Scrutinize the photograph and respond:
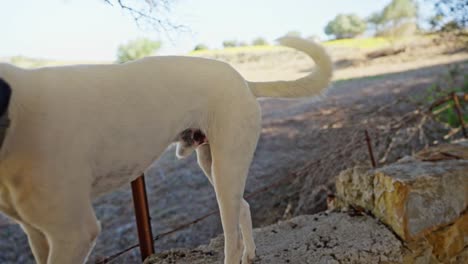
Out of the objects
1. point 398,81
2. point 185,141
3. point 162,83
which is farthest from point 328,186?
point 398,81

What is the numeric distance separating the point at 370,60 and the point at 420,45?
4.97 ft

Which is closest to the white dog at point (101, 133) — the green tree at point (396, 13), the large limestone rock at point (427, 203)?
the large limestone rock at point (427, 203)

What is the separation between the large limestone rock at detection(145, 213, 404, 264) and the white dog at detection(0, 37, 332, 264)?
457 millimetres

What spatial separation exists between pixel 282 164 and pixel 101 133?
164 inches

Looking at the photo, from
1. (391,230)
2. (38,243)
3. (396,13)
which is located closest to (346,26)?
(396,13)

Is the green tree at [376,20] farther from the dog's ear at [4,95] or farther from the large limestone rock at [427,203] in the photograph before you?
the dog's ear at [4,95]

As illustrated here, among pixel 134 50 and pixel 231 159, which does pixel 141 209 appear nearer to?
pixel 231 159

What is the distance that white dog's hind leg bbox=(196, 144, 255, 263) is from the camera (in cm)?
192

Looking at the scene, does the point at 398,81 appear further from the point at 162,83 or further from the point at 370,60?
the point at 162,83

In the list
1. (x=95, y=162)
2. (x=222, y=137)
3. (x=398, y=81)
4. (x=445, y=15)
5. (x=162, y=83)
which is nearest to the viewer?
(x=95, y=162)

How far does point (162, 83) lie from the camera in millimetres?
1509

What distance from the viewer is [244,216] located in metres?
1.93

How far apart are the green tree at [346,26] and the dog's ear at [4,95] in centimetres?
712

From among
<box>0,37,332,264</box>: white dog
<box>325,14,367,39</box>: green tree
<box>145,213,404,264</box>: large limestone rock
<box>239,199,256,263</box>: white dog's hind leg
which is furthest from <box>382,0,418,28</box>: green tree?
<box>0,37,332,264</box>: white dog
